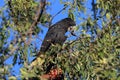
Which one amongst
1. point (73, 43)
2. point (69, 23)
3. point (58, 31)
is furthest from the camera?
point (58, 31)

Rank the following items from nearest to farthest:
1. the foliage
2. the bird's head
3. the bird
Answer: the foliage → the bird → the bird's head

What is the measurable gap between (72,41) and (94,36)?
0.26 m

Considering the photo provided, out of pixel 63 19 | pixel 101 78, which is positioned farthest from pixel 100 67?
pixel 63 19

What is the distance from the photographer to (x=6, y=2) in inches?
229

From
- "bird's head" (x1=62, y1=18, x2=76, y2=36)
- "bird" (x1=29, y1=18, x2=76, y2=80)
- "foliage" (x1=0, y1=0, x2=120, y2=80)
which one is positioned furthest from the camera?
"bird's head" (x1=62, y1=18, x2=76, y2=36)

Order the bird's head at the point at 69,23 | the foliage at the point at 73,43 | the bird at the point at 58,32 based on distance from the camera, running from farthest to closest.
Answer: the bird's head at the point at 69,23
the bird at the point at 58,32
the foliage at the point at 73,43

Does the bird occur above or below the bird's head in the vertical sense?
below

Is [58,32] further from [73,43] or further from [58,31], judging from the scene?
[73,43]

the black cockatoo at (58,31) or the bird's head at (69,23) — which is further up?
the bird's head at (69,23)

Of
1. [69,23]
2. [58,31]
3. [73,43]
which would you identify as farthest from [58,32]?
[73,43]

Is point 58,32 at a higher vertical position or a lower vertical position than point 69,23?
lower

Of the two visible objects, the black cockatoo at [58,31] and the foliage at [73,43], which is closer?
the foliage at [73,43]

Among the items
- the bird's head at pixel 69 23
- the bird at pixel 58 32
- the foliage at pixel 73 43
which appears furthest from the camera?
the bird's head at pixel 69 23

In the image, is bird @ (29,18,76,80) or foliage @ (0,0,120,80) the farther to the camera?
bird @ (29,18,76,80)
